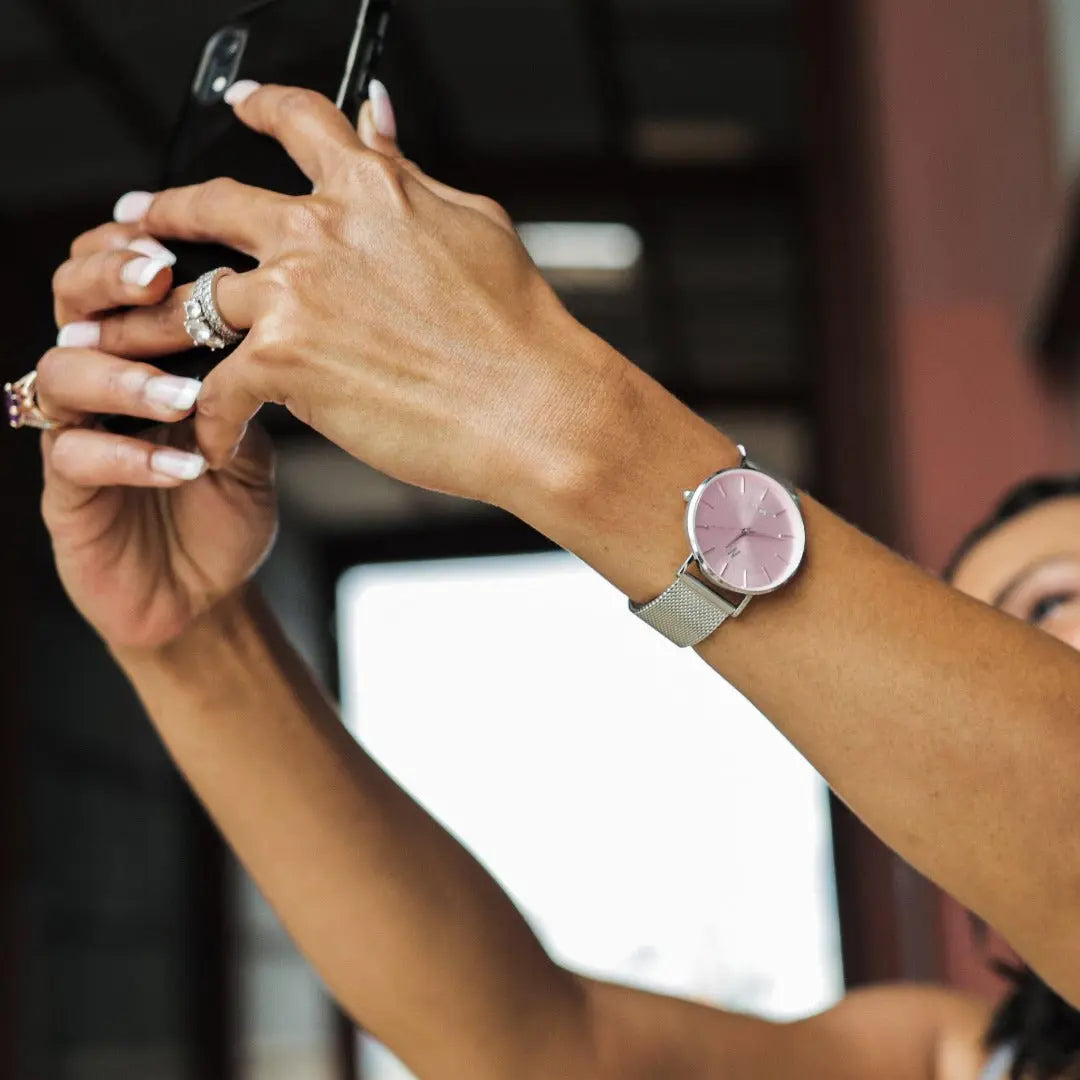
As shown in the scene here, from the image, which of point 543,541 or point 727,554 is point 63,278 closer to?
point 727,554

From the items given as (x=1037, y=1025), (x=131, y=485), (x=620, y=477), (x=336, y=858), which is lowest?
(x=1037, y=1025)

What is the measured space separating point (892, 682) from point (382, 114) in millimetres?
322

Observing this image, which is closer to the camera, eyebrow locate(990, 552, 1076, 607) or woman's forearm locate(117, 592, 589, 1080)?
woman's forearm locate(117, 592, 589, 1080)

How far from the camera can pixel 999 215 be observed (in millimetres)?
1816

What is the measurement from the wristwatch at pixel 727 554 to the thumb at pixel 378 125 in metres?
0.20

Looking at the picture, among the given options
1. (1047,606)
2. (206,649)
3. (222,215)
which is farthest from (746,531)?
(1047,606)

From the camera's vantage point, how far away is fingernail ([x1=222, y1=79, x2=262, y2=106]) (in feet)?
2.10

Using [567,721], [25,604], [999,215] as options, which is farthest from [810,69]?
[567,721]

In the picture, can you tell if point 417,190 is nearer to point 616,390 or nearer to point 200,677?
point 616,390

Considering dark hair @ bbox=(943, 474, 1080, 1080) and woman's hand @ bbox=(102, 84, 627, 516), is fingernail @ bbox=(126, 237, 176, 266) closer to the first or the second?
woman's hand @ bbox=(102, 84, 627, 516)

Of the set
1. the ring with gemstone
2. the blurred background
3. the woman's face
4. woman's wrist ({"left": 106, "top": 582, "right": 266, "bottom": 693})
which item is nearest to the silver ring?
the ring with gemstone

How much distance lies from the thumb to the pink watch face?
0.20 meters

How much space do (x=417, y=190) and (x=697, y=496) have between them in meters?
0.16

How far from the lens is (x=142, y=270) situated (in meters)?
0.60
